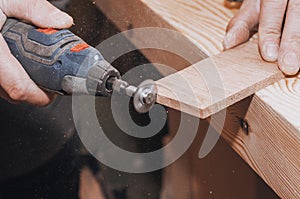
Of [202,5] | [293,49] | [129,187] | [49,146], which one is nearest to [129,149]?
[129,187]

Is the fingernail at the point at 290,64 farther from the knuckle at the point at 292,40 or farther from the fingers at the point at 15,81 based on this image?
the fingers at the point at 15,81

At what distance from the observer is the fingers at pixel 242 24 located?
2.37ft

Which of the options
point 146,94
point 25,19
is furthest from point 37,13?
point 146,94

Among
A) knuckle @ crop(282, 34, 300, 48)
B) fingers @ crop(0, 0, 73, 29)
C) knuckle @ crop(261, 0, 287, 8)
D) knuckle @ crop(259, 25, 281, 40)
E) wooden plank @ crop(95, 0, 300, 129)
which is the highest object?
fingers @ crop(0, 0, 73, 29)

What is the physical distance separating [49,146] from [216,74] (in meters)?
0.61

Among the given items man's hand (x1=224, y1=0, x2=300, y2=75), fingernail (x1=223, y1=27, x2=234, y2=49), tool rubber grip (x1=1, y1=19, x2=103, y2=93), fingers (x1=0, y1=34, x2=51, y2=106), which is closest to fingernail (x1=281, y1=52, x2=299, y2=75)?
man's hand (x1=224, y1=0, x2=300, y2=75)

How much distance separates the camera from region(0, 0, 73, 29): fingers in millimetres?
709

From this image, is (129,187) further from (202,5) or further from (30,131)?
(202,5)

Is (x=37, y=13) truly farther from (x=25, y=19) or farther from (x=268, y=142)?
(x=268, y=142)

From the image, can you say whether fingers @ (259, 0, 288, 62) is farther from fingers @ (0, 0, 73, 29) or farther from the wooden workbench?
fingers @ (0, 0, 73, 29)

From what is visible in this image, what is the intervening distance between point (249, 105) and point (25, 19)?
1.24 ft

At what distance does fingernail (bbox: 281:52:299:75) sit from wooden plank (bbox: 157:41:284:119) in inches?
0.4

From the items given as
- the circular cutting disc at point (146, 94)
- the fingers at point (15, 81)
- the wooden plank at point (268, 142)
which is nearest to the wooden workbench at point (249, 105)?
the wooden plank at point (268, 142)

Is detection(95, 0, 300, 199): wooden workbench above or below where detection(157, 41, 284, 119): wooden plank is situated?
below
